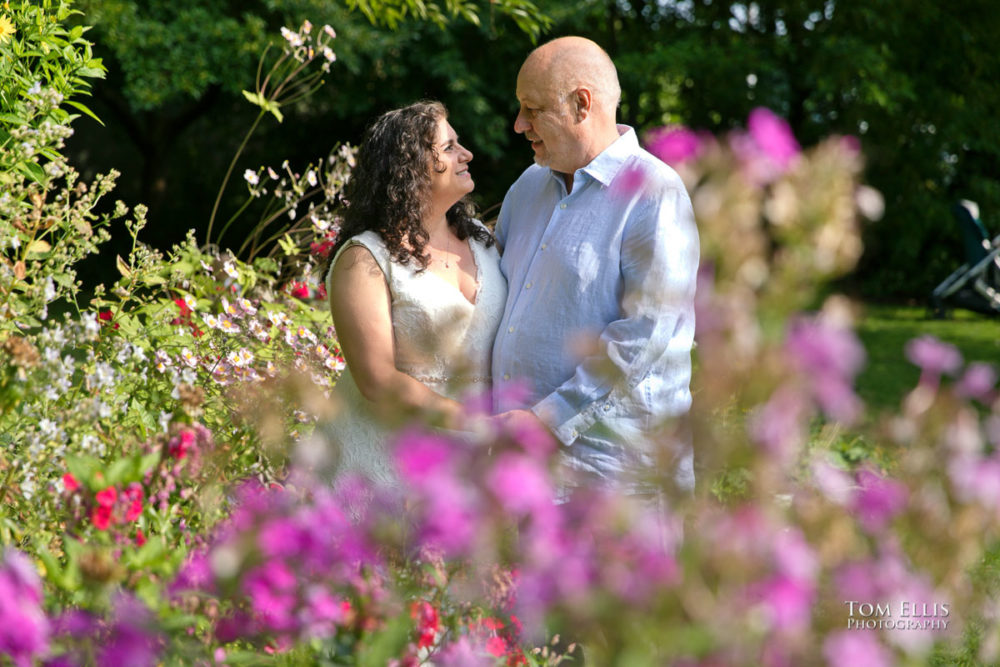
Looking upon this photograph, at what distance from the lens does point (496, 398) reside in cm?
253

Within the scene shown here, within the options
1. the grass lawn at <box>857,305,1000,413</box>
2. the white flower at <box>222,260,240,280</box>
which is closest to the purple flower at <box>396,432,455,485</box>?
the white flower at <box>222,260,240,280</box>

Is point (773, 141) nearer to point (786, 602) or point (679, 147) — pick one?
point (679, 147)

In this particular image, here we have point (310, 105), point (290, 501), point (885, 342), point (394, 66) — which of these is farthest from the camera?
point (310, 105)

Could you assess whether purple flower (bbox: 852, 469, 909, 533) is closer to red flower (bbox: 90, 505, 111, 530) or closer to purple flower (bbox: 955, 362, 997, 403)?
purple flower (bbox: 955, 362, 997, 403)

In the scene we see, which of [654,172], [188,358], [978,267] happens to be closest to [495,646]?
[654,172]

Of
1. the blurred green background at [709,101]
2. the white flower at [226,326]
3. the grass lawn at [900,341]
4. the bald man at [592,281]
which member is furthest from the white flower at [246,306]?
the blurred green background at [709,101]

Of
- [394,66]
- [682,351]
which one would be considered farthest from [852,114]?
[682,351]

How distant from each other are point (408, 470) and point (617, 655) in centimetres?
33

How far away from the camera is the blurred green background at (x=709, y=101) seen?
13492 millimetres

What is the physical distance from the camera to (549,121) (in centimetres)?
257

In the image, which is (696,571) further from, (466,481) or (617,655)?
(466,481)

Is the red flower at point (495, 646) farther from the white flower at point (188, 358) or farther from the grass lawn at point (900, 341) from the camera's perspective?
the grass lawn at point (900, 341)

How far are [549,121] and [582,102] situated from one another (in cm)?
9

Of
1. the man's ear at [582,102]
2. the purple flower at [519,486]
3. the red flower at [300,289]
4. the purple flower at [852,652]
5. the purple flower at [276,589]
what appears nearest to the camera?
the purple flower at [852,652]
